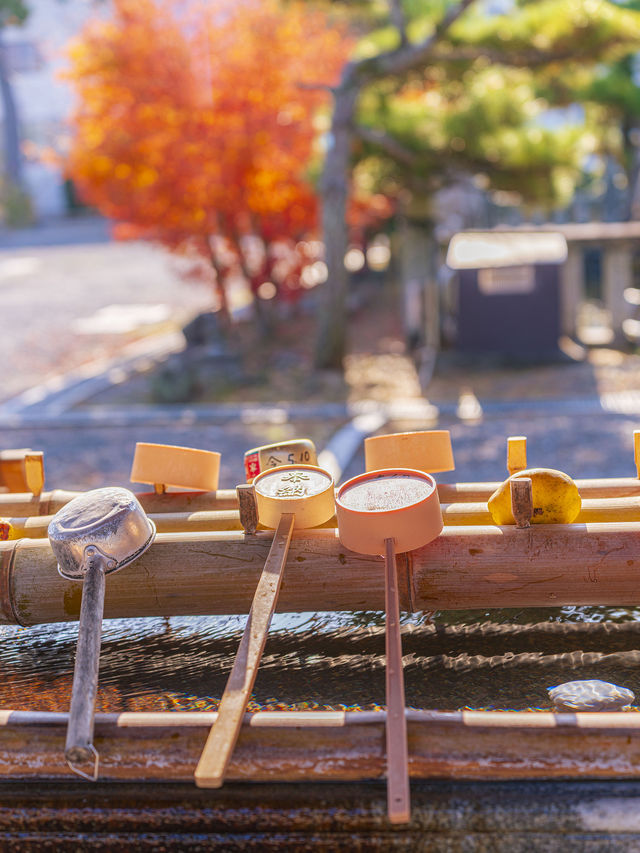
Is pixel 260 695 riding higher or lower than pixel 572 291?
higher

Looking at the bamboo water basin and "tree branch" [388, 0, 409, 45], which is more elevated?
"tree branch" [388, 0, 409, 45]

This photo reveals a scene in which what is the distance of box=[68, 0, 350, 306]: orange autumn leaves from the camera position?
8.18 meters

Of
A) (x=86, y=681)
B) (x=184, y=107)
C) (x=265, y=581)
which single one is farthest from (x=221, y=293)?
(x=86, y=681)

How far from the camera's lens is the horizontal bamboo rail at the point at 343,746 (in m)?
1.45

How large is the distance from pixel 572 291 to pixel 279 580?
779 centimetres

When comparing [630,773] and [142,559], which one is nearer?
[630,773]

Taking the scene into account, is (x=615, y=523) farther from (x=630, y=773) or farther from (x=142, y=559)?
(x=142, y=559)

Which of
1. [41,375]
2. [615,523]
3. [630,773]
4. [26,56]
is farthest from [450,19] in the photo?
[26,56]

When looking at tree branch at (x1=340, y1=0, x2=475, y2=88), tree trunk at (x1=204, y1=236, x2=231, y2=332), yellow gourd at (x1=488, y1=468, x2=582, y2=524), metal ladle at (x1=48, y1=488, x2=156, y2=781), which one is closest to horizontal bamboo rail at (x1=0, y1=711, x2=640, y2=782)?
metal ladle at (x1=48, y1=488, x2=156, y2=781)

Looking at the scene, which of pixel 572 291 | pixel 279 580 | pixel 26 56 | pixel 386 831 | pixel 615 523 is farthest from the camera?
pixel 26 56

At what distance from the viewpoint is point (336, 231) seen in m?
8.04

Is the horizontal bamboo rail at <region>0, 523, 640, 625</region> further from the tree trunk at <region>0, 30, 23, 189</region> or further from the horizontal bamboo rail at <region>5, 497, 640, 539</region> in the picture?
the tree trunk at <region>0, 30, 23, 189</region>

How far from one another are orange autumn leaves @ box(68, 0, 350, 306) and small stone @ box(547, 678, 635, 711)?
7.22 meters

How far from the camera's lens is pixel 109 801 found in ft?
5.30
